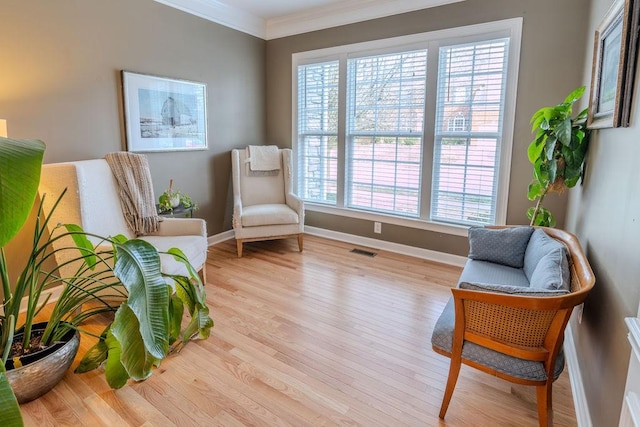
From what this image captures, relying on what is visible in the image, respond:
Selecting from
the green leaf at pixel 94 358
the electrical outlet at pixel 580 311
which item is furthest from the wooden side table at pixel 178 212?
the electrical outlet at pixel 580 311

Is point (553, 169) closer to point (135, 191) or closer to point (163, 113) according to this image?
point (135, 191)

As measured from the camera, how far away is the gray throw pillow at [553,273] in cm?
150

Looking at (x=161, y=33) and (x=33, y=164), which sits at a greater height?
(x=161, y=33)

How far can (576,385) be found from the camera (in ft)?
5.88

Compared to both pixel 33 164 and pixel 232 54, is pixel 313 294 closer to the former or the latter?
pixel 33 164

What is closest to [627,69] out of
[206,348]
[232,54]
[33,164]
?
[33,164]

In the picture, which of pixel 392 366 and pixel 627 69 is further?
pixel 392 366

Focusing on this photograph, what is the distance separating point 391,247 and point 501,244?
164 centimetres

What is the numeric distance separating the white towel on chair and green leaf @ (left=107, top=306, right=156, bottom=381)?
9.24 feet

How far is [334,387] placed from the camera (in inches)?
73.2

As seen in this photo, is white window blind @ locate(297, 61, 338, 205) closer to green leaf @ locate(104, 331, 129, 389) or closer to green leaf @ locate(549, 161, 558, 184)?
green leaf @ locate(549, 161, 558, 184)

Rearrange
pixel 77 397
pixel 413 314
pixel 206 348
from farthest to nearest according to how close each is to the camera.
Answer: pixel 413 314 → pixel 206 348 → pixel 77 397

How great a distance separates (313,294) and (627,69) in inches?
91.0

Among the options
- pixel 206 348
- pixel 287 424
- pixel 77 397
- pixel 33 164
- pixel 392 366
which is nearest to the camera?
pixel 33 164
